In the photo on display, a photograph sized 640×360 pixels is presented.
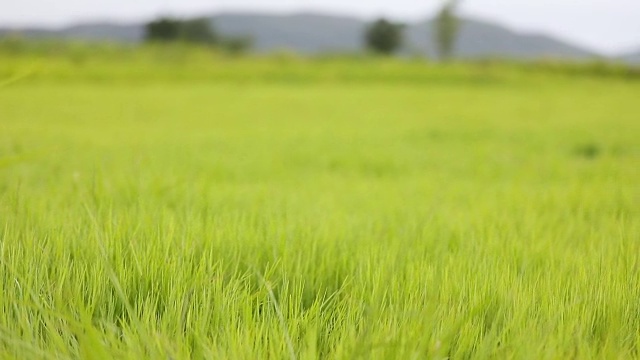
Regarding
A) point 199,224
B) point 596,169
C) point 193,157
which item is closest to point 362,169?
point 193,157

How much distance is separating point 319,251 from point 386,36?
67.7 m

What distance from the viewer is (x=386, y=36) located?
215 feet

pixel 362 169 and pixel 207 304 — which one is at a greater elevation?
pixel 207 304

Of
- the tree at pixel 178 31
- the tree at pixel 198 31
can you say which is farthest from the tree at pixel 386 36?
the tree at pixel 178 31

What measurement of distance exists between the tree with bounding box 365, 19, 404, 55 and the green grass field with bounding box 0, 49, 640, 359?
63.6 metres

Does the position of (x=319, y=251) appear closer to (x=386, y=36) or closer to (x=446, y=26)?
(x=446, y=26)

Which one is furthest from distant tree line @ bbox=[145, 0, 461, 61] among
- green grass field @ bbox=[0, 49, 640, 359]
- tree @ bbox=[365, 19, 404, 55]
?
green grass field @ bbox=[0, 49, 640, 359]

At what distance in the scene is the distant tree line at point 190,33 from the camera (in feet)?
180

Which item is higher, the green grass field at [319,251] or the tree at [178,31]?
the tree at [178,31]

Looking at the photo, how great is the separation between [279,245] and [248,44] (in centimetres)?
6248

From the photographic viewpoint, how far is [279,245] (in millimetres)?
1182

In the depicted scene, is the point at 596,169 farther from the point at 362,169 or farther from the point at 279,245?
the point at 279,245

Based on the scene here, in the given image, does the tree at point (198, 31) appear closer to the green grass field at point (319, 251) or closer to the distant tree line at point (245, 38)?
the distant tree line at point (245, 38)

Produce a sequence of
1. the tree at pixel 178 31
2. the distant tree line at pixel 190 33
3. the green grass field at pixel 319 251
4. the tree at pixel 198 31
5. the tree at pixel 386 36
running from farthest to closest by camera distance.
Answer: the tree at pixel 386 36
the tree at pixel 198 31
the tree at pixel 178 31
the distant tree line at pixel 190 33
the green grass field at pixel 319 251
